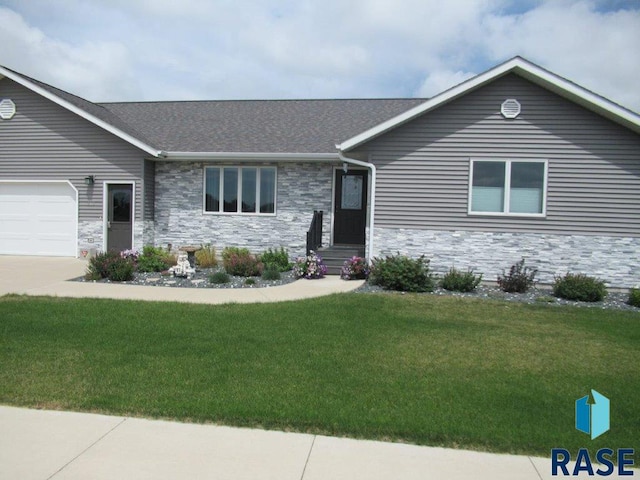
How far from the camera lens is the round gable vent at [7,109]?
1562 centimetres

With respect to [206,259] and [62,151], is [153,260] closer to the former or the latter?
[206,259]

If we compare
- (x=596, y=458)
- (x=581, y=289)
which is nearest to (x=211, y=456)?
(x=596, y=458)

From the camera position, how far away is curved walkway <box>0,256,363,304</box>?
33.4ft

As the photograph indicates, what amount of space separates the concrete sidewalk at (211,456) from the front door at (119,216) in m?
11.8

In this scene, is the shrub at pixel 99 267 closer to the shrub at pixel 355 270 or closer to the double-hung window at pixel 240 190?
the double-hung window at pixel 240 190

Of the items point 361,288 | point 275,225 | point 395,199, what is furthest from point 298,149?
point 361,288

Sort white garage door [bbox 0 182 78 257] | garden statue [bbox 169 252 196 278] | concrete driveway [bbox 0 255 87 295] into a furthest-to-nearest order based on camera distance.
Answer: white garage door [bbox 0 182 78 257], garden statue [bbox 169 252 196 278], concrete driveway [bbox 0 255 87 295]

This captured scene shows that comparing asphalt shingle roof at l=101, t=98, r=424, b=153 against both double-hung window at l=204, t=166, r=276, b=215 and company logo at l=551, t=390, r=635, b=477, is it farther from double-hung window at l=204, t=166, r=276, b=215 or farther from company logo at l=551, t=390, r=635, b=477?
company logo at l=551, t=390, r=635, b=477

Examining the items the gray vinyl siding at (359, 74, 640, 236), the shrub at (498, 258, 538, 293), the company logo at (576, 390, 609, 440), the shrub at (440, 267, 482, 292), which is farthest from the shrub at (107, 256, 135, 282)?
the company logo at (576, 390, 609, 440)

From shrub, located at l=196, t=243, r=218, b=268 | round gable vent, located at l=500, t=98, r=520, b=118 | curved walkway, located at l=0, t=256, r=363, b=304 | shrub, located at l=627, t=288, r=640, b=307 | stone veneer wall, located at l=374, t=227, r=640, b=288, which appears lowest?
curved walkway, located at l=0, t=256, r=363, b=304

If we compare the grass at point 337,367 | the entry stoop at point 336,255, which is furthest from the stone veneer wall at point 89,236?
the entry stoop at point 336,255

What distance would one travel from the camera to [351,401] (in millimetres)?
4922

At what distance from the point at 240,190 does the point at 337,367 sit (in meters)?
10.4

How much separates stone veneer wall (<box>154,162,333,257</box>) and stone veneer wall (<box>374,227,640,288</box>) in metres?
3.06
